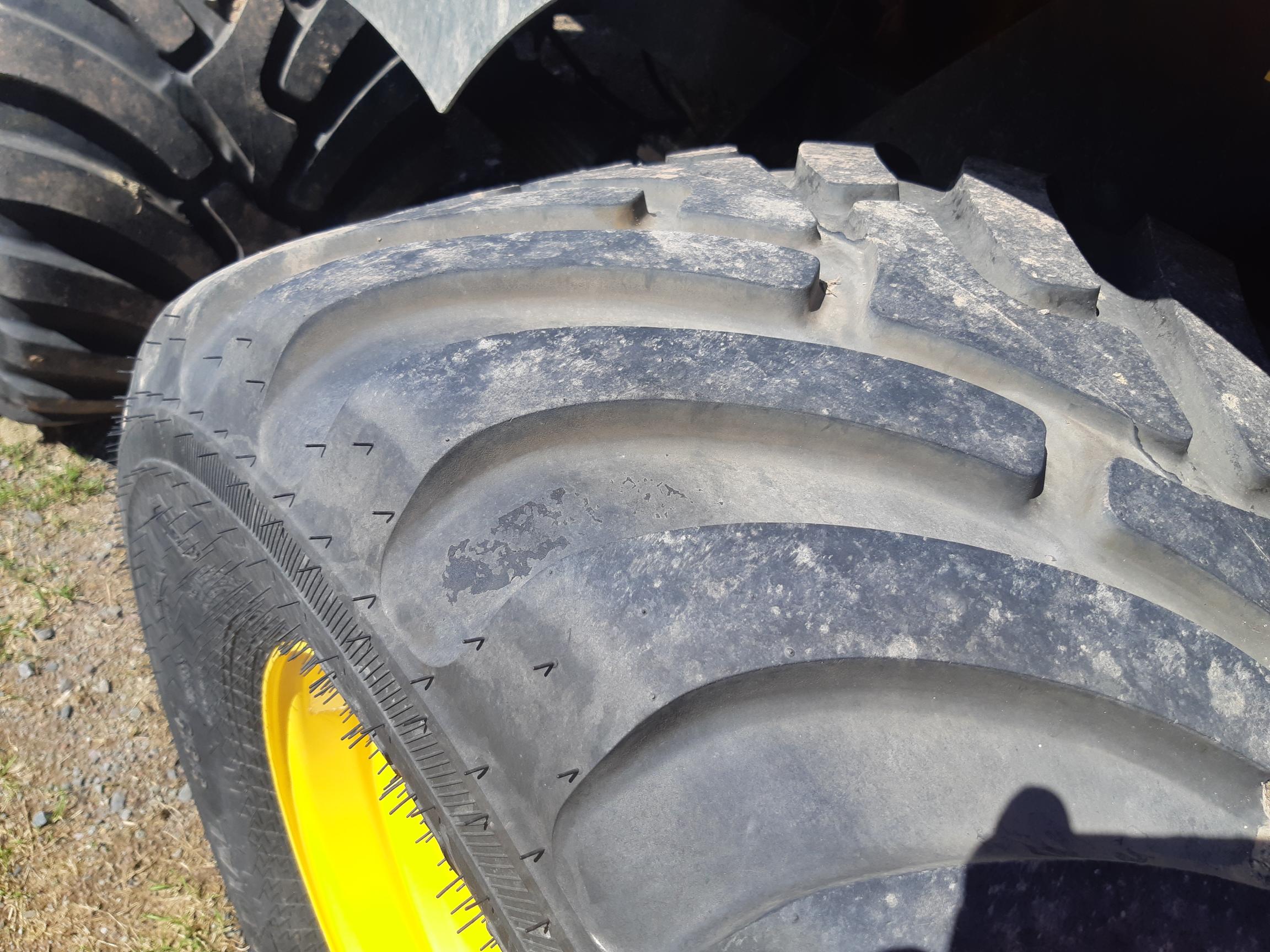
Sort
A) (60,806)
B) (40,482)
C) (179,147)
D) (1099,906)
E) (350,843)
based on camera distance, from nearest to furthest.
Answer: (1099,906) → (350,843) → (179,147) → (60,806) → (40,482)


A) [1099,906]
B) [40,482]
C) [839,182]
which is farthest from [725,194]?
[40,482]

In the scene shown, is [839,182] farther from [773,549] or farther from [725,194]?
[773,549]

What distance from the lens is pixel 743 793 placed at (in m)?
0.59

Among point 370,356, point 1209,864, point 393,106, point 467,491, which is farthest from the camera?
point 393,106

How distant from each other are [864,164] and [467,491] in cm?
58

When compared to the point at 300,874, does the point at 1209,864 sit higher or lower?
lower

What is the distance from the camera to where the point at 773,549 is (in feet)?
2.07

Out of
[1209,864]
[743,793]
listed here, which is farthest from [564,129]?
[1209,864]

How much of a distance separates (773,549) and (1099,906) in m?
0.27

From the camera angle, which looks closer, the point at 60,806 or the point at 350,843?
the point at 350,843

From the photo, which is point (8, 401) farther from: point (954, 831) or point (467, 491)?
point (954, 831)

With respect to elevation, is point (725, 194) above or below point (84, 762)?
above

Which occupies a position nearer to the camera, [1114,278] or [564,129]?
[1114,278]

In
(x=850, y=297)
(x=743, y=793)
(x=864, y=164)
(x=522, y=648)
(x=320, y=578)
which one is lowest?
(x=743, y=793)
